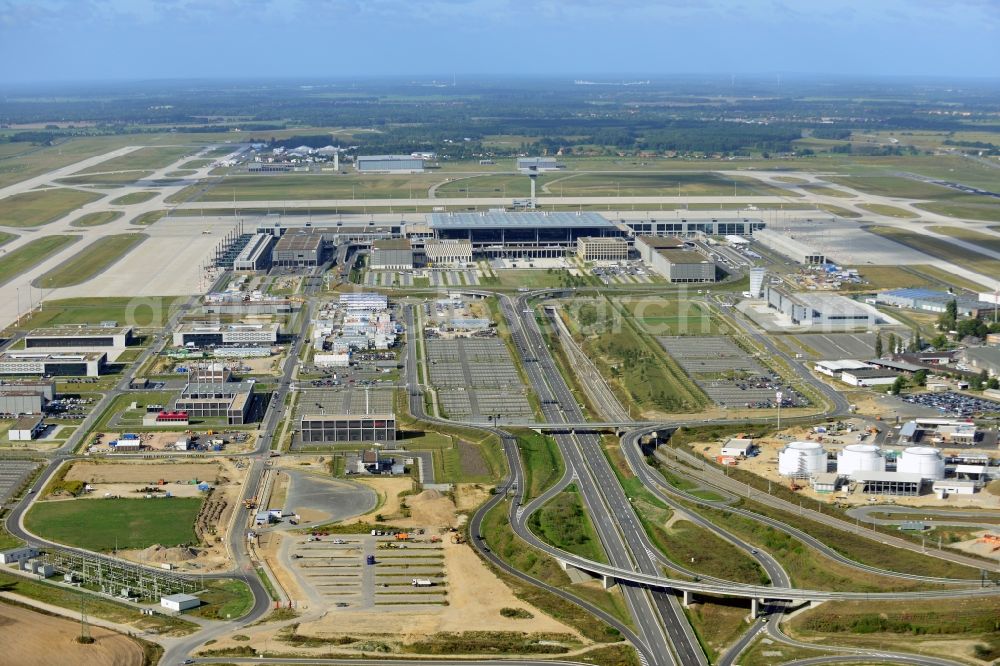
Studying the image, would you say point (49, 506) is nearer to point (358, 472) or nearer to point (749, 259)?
point (358, 472)

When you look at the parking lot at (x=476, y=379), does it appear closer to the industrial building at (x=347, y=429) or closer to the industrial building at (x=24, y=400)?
the industrial building at (x=347, y=429)

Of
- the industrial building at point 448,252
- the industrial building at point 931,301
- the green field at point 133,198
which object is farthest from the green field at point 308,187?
the industrial building at point 931,301

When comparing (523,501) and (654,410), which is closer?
(523,501)

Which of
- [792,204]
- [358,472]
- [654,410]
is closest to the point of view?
[358,472]

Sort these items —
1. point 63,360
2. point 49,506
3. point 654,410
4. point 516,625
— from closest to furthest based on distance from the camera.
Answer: point 516,625 < point 49,506 < point 654,410 < point 63,360

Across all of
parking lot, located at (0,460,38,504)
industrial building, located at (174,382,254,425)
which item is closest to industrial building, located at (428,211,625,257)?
industrial building, located at (174,382,254,425)

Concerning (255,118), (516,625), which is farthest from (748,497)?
(255,118)
